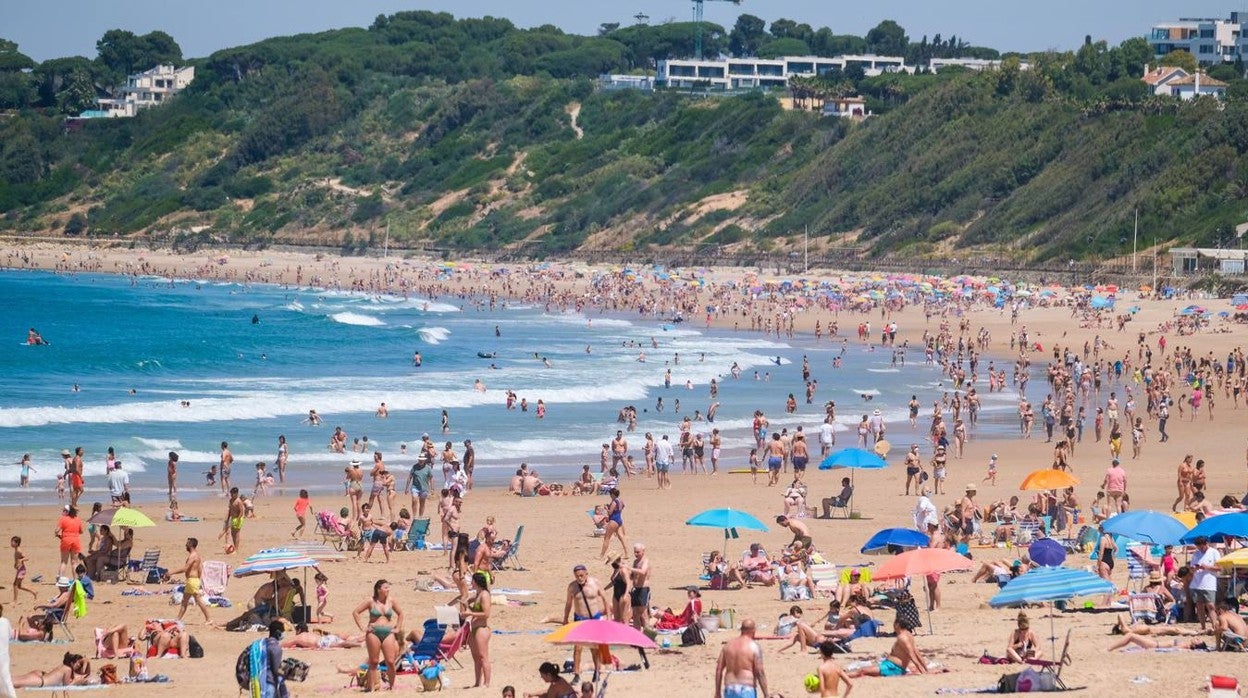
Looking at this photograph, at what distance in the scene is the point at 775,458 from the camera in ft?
72.6

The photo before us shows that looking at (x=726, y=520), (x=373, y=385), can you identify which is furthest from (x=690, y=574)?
(x=373, y=385)

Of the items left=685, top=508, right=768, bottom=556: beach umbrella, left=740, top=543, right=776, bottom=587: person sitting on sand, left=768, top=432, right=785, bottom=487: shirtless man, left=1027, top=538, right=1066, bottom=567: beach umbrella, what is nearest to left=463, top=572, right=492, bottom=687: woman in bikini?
left=685, top=508, right=768, bottom=556: beach umbrella

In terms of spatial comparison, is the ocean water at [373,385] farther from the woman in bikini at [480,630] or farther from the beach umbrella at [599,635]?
the beach umbrella at [599,635]

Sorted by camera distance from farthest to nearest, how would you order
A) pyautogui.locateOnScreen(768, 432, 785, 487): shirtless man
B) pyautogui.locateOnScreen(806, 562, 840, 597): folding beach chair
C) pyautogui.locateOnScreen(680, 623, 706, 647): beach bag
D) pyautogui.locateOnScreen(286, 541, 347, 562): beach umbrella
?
pyautogui.locateOnScreen(768, 432, 785, 487): shirtless man
pyautogui.locateOnScreen(286, 541, 347, 562): beach umbrella
pyautogui.locateOnScreen(806, 562, 840, 597): folding beach chair
pyautogui.locateOnScreen(680, 623, 706, 647): beach bag

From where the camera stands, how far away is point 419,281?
260 ft

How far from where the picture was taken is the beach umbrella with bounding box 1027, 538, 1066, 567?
13406 mm

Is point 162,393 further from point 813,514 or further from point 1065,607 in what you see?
point 1065,607

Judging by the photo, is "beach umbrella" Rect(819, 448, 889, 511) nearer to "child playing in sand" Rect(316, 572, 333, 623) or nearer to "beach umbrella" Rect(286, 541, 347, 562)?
"beach umbrella" Rect(286, 541, 347, 562)

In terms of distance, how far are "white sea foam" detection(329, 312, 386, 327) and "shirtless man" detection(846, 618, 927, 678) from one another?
Answer: 47.1 m

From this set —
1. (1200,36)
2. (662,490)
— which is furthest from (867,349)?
(1200,36)

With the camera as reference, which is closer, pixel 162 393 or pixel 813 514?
pixel 813 514

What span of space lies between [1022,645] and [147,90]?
A: 149m

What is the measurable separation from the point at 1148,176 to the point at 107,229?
70884 mm

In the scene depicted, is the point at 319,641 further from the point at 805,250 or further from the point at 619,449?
the point at 805,250
